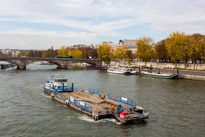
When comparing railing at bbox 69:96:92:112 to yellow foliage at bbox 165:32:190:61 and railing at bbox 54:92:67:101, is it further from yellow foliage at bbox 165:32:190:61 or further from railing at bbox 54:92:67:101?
yellow foliage at bbox 165:32:190:61

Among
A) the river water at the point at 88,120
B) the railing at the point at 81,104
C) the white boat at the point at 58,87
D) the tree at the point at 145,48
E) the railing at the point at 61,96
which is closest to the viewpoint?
the river water at the point at 88,120

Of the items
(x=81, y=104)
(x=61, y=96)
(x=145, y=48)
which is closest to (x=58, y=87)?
(x=61, y=96)

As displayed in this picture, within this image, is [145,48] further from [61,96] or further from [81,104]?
[81,104]

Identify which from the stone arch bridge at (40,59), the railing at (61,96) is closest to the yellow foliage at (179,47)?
the stone arch bridge at (40,59)

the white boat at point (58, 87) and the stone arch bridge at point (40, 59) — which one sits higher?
the stone arch bridge at point (40, 59)

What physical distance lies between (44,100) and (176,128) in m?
24.4

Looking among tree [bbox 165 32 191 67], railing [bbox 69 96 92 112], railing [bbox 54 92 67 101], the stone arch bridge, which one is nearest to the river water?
railing [bbox 69 96 92 112]

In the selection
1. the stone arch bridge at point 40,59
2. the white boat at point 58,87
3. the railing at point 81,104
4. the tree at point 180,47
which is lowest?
the railing at point 81,104

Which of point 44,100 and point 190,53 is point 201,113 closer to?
point 44,100

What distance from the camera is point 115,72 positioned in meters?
99.4

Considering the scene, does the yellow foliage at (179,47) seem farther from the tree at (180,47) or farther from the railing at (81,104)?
the railing at (81,104)

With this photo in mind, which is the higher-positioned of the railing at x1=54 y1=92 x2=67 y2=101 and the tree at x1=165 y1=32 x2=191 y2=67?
the tree at x1=165 y1=32 x2=191 y2=67

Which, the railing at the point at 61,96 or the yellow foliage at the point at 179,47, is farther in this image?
the yellow foliage at the point at 179,47

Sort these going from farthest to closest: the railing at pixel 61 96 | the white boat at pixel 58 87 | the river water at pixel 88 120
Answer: the white boat at pixel 58 87
the railing at pixel 61 96
the river water at pixel 88 120
